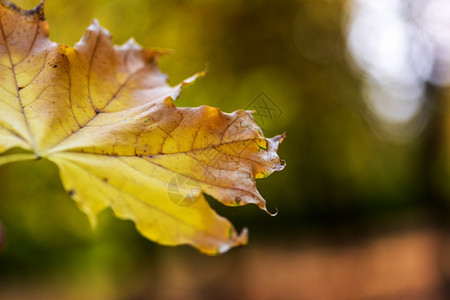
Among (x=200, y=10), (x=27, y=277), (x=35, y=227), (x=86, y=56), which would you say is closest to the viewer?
(x=86, y=56)

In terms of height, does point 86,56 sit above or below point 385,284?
below

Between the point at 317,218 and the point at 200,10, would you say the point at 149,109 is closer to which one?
the point at 200,10

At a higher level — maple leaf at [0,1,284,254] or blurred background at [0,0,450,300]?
blurred background at [0,0,450,300]

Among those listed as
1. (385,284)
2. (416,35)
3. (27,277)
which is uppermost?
(416,35)

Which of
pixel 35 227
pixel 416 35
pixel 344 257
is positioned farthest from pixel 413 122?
pixel 35 227

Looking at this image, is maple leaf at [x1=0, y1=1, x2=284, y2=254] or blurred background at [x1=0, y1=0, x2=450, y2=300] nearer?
maple leaf at [x1=0, y1=1, x2=284, y2=254]

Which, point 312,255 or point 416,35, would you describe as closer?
point 416,35
